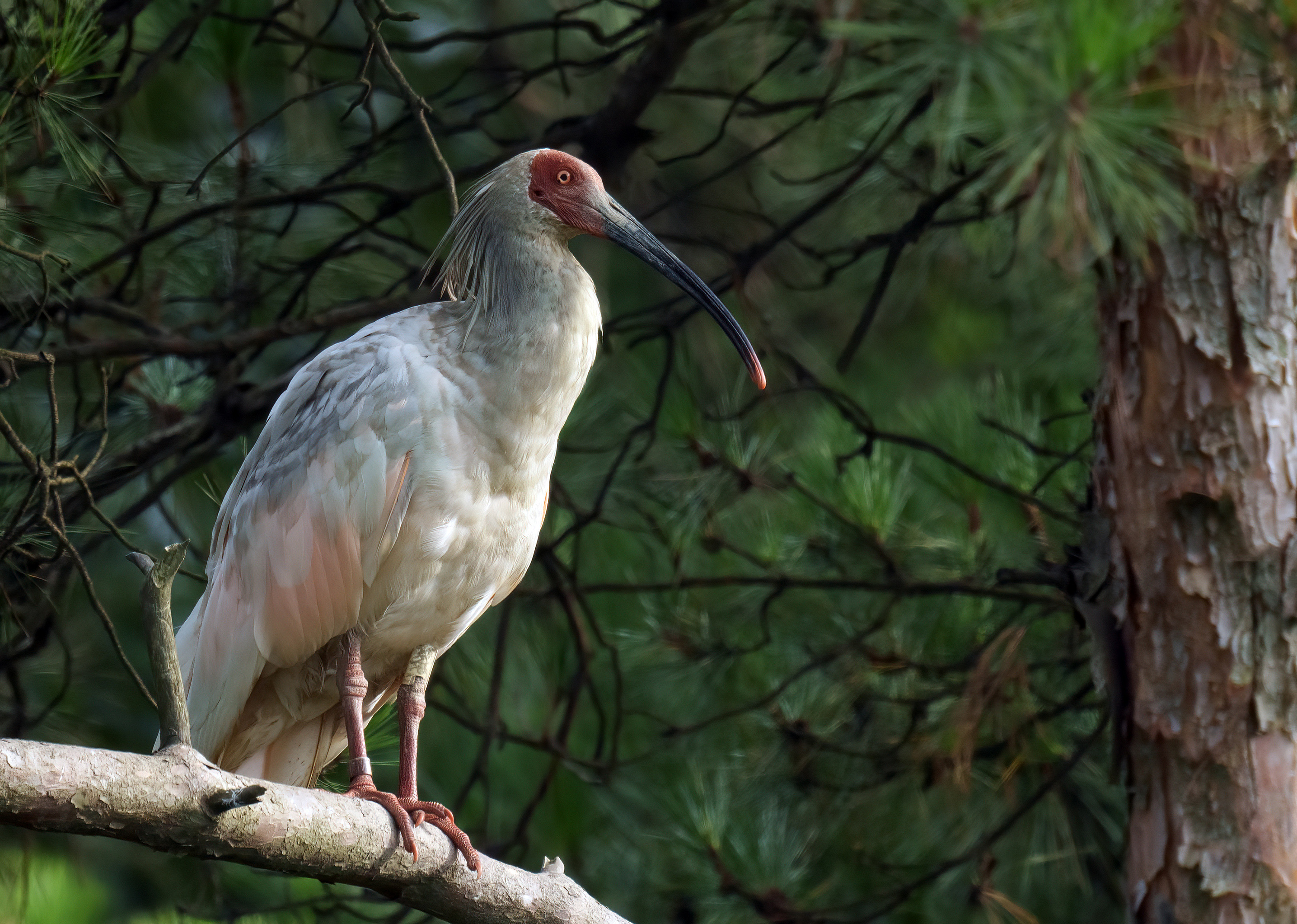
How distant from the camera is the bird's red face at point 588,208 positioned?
2.73m

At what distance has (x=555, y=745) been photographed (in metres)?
3.71

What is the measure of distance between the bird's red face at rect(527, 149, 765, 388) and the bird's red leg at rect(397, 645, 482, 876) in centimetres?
92

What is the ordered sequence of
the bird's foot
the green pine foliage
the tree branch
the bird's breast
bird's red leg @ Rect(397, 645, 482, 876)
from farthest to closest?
the green pine foliage
the bird's breast
bird's red leg @ Rect(397, 645, 482, 876)
the bird's foot
the tree branch

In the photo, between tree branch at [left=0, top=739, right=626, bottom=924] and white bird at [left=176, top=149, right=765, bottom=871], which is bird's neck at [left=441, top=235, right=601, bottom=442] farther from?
tree branch at [left=0, top=739, right=626, bottom=924]

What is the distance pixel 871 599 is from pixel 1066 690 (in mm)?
625

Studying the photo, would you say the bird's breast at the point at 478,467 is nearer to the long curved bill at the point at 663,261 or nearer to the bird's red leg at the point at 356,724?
the bird's red leg at the point at 356,724

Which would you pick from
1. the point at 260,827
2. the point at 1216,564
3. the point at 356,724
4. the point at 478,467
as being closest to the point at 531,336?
the point at 478,467

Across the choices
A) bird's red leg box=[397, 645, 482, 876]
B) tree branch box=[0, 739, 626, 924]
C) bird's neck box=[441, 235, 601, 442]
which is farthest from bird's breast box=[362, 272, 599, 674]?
tree branch box=[0, 739, 626, 924]

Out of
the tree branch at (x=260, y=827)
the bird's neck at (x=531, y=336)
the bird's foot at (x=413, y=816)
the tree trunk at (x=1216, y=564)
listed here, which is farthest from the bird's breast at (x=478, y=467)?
the tree trunk at (x=1216, y=564)

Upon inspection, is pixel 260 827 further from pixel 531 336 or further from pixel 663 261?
pixel 663 261

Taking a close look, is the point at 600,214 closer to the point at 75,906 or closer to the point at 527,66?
the point at 75,906

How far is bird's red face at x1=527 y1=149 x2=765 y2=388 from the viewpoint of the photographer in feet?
8.96

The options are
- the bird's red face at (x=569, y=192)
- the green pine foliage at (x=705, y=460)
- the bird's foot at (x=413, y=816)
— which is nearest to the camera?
the bird's foot at (x=413, y=816)

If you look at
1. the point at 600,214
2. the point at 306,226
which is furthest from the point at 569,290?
the point at 306,226
